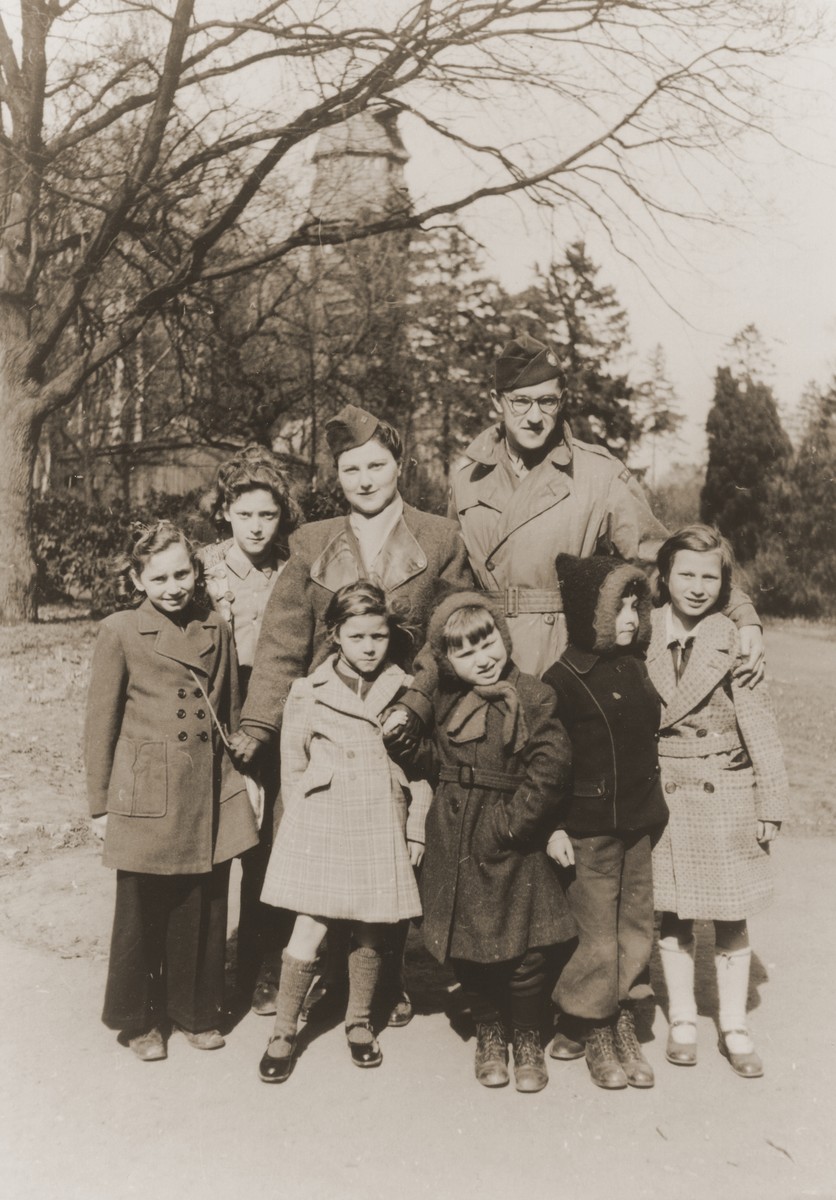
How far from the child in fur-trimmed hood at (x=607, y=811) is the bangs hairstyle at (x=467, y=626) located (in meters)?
0.29

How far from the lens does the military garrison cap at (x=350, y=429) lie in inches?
136

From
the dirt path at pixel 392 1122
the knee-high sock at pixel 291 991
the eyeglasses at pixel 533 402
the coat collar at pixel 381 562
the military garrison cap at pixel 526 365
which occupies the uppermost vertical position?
the military garrison cap at pixel 526 365

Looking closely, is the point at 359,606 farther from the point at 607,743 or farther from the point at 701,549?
the point at 701,549

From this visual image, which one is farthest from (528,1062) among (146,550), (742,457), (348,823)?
(742,457)

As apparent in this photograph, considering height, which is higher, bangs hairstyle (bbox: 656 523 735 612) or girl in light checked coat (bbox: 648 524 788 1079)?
bangs hairstyle (bbox: 656 523 735 612)

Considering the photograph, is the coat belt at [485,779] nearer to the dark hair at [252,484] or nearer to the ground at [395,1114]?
the ground at [395,1114]

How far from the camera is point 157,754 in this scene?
3373 millimetres

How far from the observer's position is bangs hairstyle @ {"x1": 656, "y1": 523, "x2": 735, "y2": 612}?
340 cm

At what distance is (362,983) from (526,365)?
81.0 inches

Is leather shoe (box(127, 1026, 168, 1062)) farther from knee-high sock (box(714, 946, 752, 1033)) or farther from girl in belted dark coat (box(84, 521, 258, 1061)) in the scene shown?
knee-high sock (box(714, 946, 752, 1033))

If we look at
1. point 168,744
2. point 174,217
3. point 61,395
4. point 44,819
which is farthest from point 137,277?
point 168,744

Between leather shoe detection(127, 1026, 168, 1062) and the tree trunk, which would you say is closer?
leather shoe detection(127, 1026, 168, 1062)

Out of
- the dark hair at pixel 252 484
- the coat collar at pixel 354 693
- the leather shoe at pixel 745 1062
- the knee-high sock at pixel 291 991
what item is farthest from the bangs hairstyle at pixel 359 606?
the leather shoe at pixel 745 1062

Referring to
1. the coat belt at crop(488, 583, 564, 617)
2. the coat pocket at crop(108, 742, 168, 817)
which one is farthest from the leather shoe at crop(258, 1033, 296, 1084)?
the coat belt at crop(488, 583, 564, 617)
